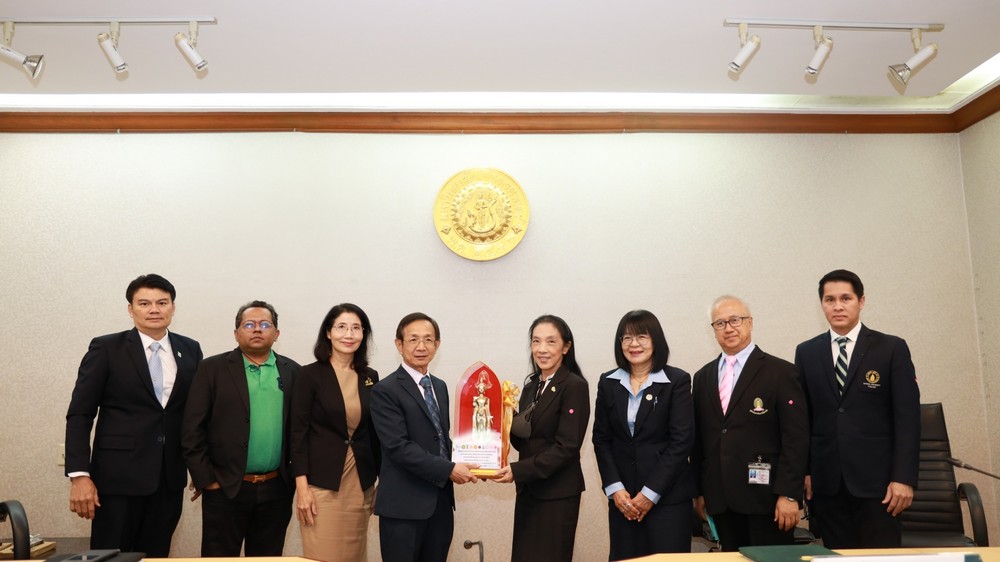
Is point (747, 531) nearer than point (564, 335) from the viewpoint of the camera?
Yes

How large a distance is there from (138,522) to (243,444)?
649 millimetres

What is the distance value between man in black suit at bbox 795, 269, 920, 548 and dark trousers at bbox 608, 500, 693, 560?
642mm

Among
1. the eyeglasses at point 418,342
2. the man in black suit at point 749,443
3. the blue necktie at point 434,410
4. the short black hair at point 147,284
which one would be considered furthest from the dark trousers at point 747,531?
the short black hair at point 147,284

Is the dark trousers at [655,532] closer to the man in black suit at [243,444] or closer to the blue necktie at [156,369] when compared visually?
the man in black suit at [243,444]

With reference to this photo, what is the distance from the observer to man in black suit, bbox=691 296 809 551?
3.16 m

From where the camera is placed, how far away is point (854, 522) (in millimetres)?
3363

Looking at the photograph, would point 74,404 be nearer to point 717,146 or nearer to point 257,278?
point 257,278

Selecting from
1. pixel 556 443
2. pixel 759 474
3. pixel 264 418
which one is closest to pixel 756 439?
pixel 759 474

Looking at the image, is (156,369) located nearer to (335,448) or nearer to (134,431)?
(134,431)

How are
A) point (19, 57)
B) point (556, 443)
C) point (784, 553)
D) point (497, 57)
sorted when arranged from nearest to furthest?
point (784, 553) → point (556, 443) → point (19, 57) → point (497, 57)

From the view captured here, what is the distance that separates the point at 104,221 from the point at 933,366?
553cm

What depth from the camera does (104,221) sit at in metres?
4.78

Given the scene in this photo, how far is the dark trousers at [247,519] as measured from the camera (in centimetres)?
328

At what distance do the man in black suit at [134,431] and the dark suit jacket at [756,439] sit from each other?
247 centimetres
